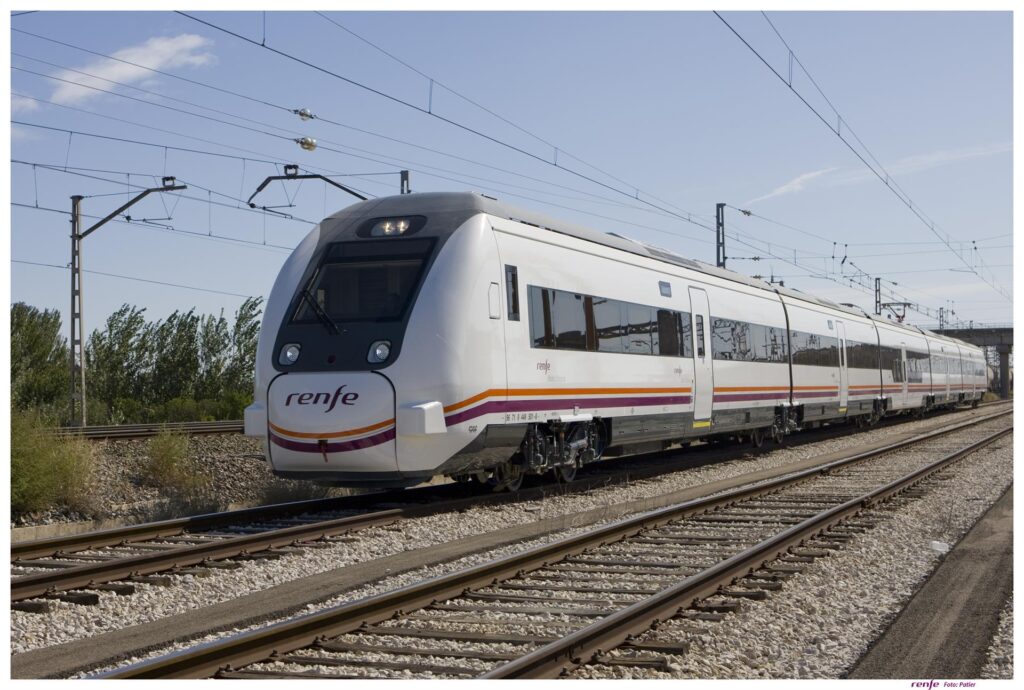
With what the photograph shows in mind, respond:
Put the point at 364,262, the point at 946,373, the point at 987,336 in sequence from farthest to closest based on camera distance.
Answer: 1. the point at 987,336
2. the point at 946,373
3. the point at 364,262

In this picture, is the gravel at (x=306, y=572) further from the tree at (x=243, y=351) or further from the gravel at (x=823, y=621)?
the tree at (x=243, y=351)

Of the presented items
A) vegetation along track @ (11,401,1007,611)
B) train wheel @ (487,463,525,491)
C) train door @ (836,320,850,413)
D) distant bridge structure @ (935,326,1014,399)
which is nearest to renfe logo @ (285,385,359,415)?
vegetation along track @ (11,401,1007,611)

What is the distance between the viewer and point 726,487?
1547 cm

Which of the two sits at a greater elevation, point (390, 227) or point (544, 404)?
point (390, 227)

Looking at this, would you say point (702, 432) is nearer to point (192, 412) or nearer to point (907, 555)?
point (907, 555)

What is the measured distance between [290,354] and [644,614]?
20.8 feet

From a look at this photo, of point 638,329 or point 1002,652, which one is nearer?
point 1002,652

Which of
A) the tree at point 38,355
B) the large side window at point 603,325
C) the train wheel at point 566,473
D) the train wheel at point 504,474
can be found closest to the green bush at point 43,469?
the train wheel at point 504,474

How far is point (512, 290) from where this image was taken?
12.6 metres

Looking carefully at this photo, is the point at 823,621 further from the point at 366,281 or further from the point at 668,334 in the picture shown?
the point at 668,334

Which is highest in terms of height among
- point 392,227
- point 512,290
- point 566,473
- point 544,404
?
point 392,227

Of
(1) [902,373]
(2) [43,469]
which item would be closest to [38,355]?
(2) [43,469]

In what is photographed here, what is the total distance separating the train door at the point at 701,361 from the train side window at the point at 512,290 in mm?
5807
